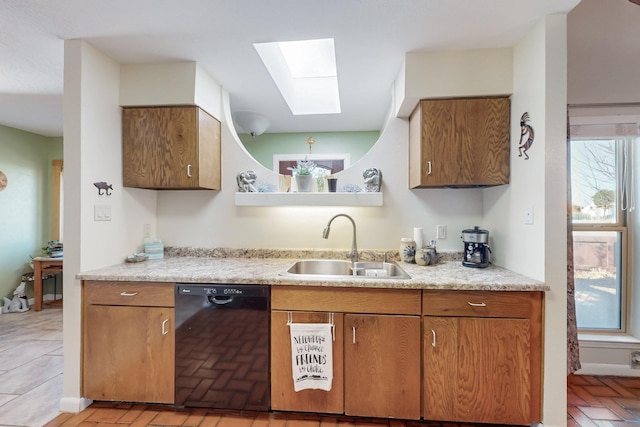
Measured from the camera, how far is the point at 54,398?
1.93m

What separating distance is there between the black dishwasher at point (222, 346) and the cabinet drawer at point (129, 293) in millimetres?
85

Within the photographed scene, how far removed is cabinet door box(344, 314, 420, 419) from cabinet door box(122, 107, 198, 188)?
5.07 feet

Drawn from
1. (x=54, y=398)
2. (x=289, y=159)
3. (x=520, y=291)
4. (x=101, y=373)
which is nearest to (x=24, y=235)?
(x=54, y=398)

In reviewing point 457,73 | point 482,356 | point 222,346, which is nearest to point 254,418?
point 222,346

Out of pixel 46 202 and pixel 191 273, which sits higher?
pixel 46 202

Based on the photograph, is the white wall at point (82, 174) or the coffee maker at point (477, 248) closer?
the white wall at point (82, 174)

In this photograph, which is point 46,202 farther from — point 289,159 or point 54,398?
point 289,159

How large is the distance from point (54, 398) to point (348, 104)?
3168mm

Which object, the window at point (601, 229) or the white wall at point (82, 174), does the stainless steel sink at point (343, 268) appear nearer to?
the white wall at point (82, 174)

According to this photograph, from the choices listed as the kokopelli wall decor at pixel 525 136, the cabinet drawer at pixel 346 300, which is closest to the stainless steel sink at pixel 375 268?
the cabinet drawer at pixel 346 300

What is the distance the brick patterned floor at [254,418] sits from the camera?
1.68m

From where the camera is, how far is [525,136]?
68.7 inches

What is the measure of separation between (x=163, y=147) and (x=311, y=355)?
5.76 feet

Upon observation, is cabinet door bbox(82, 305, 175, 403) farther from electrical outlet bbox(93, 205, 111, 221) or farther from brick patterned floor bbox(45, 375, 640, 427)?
electrical outlet bbox(93, 205, 111, 221)
